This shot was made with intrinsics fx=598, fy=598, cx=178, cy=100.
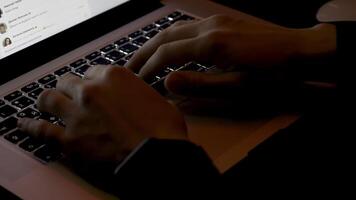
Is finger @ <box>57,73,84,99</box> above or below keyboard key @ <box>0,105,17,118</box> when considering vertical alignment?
above

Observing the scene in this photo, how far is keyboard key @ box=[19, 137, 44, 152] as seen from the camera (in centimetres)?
72

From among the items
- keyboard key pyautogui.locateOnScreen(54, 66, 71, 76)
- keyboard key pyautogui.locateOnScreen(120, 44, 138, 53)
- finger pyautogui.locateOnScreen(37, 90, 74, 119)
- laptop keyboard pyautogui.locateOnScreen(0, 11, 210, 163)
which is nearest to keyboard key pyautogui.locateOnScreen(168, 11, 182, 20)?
laptop keyboard pyautogui.locateOnScreen(0, 11, 210, 163)

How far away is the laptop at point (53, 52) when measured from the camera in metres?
0.69

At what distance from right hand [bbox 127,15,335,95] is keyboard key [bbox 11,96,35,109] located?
157 mm

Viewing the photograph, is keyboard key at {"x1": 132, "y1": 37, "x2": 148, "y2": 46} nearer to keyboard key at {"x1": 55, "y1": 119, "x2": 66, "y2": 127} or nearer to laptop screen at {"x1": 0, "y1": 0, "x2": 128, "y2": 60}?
laptop screen at {"x1": 0, "y1": 0, "x2": 128, "y2": 60}

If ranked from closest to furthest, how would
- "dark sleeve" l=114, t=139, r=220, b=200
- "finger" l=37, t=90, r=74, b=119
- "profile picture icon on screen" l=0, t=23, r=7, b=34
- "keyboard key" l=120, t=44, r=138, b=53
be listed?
1. "dark sleeve" l=114, t=139, r=220, b=200
2. "finger" l=37, t=90, r=74, b=119
3. "profile picture icon on screen" l=0, t=23, r=7, b=34
4. "keyboard key" l=120, t=44, r=138, b=53

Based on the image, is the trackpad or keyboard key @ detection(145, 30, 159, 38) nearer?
the trackpad

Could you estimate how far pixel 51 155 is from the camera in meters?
0.72

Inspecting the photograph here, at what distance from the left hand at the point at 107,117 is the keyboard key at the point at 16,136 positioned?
0.02m

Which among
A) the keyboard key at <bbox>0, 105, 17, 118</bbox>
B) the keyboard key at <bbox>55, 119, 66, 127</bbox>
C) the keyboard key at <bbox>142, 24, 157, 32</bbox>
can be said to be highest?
the keyboard key at <bbox>142, 24, 157, 32</bbox>

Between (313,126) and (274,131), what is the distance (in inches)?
2.1

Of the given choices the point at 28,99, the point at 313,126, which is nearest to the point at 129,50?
the point at 28,99

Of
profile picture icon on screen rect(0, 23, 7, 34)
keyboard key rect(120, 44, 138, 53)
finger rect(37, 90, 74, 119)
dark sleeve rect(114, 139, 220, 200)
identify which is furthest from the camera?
keyboard key rect(120, 44, 138, 53)

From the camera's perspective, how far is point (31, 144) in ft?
2.39
